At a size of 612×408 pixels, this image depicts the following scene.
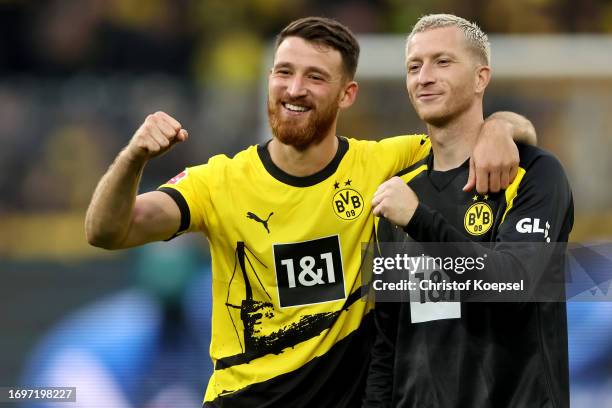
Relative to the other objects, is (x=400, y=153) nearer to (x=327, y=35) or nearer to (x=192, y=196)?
(x=327, y=35)

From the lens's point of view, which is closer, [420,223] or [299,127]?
[420,223]

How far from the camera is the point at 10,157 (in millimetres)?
9148

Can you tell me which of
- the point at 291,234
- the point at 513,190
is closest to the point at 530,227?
the point at 513,190

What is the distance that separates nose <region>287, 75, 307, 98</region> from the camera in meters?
4.33

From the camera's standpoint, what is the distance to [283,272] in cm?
427

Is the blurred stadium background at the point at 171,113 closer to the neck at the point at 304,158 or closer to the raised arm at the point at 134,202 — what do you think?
the neck at the point at 304,158

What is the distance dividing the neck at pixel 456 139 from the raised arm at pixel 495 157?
4 centimetres

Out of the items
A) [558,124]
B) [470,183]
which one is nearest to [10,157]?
[558,124]

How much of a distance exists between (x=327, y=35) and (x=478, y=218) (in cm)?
109

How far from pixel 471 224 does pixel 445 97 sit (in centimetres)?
52

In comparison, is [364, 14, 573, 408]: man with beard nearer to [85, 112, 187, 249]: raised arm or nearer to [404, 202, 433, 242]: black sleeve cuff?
[404, 202, 433, 242]: black sleeve cuff

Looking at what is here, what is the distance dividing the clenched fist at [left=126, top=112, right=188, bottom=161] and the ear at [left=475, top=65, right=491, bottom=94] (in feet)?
3.91

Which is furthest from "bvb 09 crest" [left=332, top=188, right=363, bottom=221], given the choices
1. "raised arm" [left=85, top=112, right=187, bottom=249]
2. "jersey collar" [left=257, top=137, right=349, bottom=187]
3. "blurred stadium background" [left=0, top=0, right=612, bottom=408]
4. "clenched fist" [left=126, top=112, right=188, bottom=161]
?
"blurred stadium background" [left=0, top=0, right=612, bottom=408]

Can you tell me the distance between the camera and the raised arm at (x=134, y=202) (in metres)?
3.88
